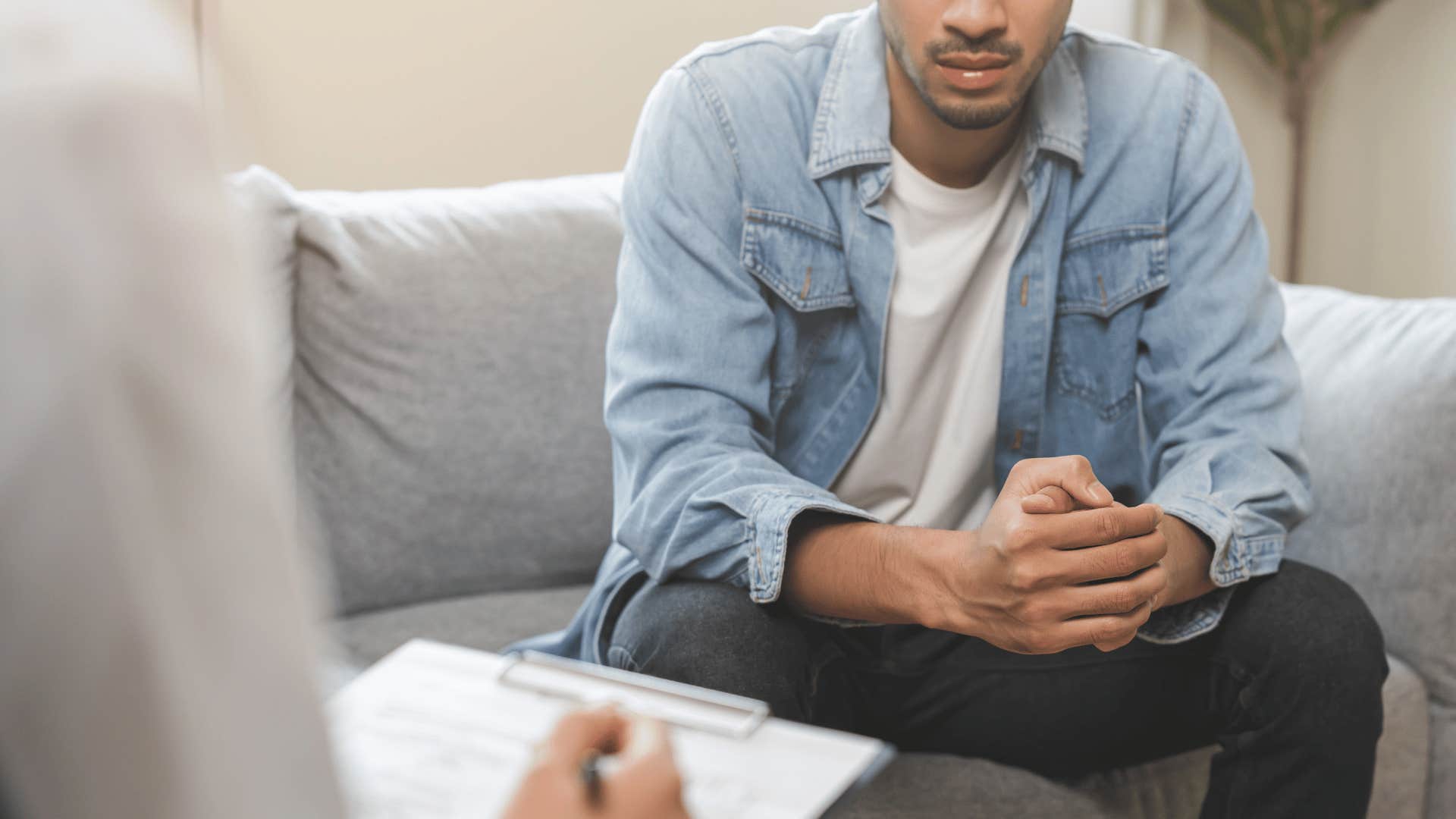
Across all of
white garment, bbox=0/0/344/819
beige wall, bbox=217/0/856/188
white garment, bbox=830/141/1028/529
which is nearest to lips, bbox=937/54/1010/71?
white garment, bbox=830/141/1028/529

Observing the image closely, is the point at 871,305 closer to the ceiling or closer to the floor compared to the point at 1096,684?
closer to the ceiling

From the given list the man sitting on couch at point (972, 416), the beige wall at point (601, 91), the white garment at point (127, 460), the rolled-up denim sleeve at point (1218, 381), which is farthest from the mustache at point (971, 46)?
the white garment at point (127, 460)

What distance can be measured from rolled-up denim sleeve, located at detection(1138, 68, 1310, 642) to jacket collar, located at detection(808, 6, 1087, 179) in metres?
0.13

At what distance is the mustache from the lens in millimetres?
1246

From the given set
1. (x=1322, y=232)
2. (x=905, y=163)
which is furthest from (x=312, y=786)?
(x=1322, y=232)

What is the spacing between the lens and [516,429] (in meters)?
1.57

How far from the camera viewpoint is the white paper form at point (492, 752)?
630 mm

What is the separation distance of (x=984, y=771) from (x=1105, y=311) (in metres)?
0.49

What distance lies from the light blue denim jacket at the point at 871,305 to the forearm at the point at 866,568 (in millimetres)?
30

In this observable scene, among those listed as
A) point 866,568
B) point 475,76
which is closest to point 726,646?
point 866,568

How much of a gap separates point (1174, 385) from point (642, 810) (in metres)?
1.01

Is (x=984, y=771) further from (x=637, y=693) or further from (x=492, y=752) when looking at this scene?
(x=492, y=752)

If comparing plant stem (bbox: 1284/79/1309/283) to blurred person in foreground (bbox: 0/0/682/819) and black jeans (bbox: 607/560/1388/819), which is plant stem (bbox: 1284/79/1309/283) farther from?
blurred person in foreground (bbox: 0/0/682/819)

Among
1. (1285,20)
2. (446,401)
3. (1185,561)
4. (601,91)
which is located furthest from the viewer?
(1285,20)
